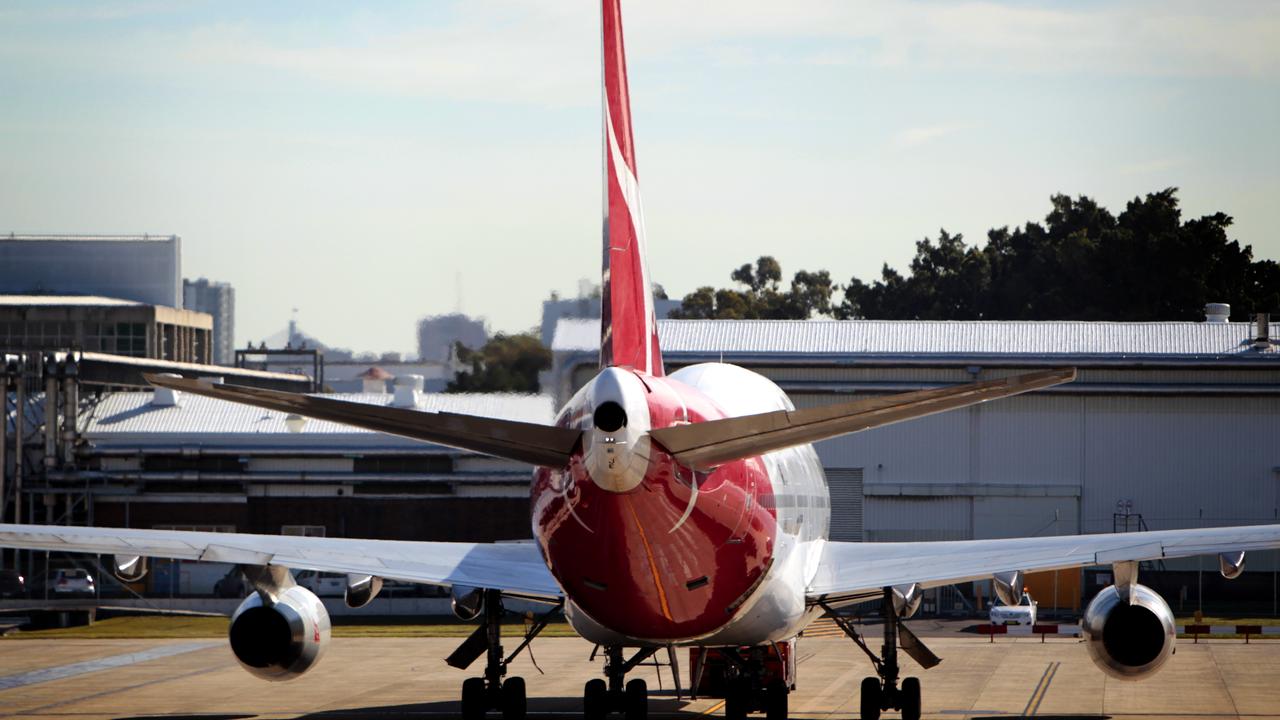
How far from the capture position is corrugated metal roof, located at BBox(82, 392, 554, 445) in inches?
2697

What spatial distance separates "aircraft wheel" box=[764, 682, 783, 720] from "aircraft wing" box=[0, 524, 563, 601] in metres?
3.45

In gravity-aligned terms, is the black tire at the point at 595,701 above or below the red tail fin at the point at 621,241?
below

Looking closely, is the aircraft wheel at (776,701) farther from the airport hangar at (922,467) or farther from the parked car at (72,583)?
the parked car at (72,583)

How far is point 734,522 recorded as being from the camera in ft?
66.0

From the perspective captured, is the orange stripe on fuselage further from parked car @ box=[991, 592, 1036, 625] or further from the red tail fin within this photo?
parked car @ box=[991, 592, 1036, 625]

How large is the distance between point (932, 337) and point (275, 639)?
47.9 metres

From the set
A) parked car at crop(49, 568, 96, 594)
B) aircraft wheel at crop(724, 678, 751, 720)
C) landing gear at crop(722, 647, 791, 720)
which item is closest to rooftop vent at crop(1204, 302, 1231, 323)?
parked car at crop(49, 568, 96, 594)

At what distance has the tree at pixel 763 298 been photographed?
450ft

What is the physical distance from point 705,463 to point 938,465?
155ft

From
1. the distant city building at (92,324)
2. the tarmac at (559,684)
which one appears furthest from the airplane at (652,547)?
the distant city building at (92,324)

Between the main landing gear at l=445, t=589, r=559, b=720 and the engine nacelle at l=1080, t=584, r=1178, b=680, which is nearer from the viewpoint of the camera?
the engine nacelle at l=1080, t=584, r=1178, b=680

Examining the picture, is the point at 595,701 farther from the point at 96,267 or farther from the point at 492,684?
the point at 96,267

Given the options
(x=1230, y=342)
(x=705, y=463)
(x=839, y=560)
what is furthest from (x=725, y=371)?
(x=1230, y=342)

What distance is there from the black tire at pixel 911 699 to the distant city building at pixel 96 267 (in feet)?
289
